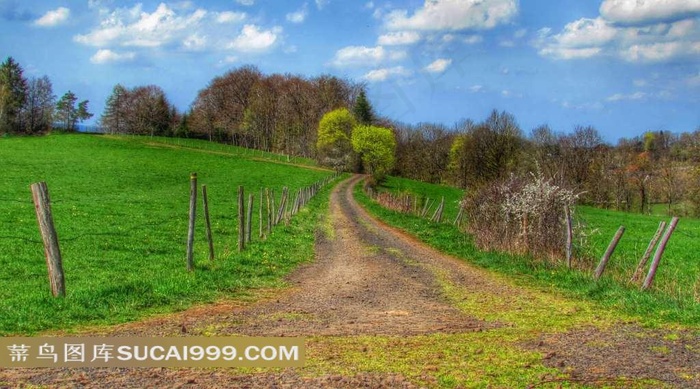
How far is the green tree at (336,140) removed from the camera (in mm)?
Result: 88000

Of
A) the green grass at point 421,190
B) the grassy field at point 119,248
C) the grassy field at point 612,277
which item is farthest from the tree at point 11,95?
the grassy field at point 612,277

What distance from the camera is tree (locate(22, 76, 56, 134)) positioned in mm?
102312

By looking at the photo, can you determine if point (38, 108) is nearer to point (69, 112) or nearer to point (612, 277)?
point (69, 112)

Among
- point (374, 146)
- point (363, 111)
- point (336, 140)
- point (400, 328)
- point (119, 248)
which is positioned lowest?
point (119, 248)

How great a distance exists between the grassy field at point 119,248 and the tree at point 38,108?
169 feet

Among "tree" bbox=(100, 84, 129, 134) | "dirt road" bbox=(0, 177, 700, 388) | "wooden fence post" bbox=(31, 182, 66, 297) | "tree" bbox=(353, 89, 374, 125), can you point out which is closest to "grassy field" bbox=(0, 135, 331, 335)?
"wooden fence post" bbox=(31, 182, 66, 297)

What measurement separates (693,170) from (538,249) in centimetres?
5399

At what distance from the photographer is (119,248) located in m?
18.9

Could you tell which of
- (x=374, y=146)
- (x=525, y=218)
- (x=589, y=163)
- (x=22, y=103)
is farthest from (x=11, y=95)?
Result: (x=525, y=218)

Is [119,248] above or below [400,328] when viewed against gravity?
below

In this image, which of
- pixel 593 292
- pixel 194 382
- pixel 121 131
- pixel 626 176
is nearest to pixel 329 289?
pixel 593 292

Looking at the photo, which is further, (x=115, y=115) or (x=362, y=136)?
(x=115, y=115)

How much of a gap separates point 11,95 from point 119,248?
3700 inches

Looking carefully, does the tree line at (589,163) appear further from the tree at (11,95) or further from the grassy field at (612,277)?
the tree at (11,95)
